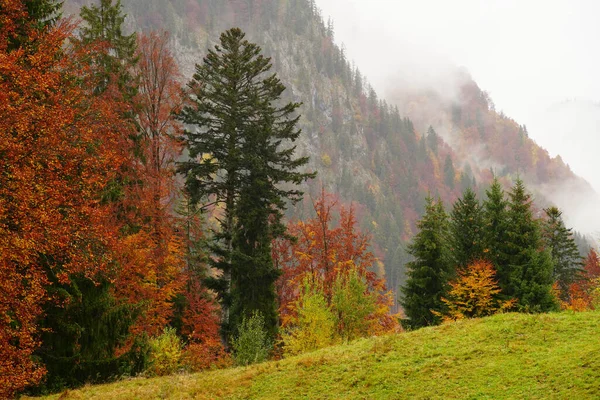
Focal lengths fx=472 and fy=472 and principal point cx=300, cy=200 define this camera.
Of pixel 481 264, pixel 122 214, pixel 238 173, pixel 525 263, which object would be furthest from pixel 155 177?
pixel 525 263

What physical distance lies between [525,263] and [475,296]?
4959 millimetres

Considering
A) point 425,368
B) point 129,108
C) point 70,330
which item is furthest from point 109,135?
point 425,368

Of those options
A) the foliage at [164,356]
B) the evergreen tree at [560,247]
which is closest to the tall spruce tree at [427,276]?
the evergreen tree at [560,247]

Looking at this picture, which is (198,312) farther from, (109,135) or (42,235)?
(42,235)

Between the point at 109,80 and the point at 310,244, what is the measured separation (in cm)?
1891

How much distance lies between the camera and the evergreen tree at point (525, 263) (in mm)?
30094

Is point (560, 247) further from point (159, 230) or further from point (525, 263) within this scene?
point (159, 230)

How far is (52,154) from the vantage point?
1303cm

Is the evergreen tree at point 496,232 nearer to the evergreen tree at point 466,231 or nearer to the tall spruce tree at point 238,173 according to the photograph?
the evergreen tree at point 466,231

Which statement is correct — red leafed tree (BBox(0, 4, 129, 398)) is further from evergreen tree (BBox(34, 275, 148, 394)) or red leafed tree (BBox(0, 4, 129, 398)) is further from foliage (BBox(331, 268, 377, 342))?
foliage (BBox(331, 268, 377, 342))

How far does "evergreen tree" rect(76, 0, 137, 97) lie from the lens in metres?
24.1

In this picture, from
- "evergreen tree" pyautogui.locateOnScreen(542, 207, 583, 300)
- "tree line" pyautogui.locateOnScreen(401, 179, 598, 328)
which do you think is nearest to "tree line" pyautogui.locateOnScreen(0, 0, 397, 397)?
"tree line" pyautogui.locateOnScreen(401, 179, 598, 328)

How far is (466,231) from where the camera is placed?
35438 millimetres

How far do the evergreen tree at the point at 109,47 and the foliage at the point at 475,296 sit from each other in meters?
21.9
